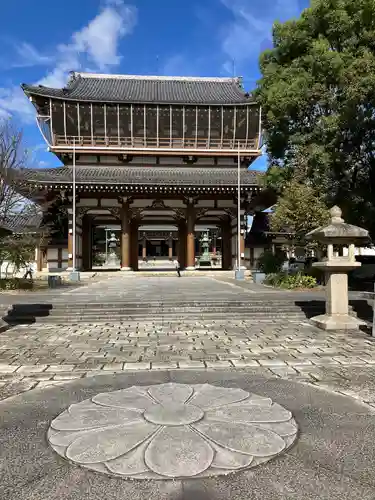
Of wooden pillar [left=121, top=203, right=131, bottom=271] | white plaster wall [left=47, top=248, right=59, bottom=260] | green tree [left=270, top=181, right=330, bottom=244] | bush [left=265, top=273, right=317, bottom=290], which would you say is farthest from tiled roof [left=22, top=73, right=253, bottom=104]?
bush [left=265, top=273, right=317, bottom=290]

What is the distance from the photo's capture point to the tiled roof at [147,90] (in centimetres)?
2625

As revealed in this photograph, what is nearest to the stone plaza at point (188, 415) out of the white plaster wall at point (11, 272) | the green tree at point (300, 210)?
the green tree at point (300, 210)

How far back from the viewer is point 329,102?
15.0m

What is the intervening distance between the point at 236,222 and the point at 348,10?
1327 centimetres

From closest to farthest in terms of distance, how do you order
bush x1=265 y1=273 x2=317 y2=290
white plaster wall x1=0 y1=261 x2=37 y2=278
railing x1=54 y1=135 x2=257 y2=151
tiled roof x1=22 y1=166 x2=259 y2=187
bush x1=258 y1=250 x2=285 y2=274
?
bush x1=265 y1=273 x2=317 y2=290 → white plaster wall x1=0 y1=261 x2=37 y2=278 → bush x1=258 y1=250 x2=285 y2=274 → tiled roof x1=22 y1=166 x2=259 y2=187 → railing x1=54 y1=135 x2=257 y2=151

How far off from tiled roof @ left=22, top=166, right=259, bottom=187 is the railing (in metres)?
1.43

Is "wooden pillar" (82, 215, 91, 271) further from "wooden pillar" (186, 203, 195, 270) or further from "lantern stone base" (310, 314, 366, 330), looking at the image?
"lantern stone base" (310, 314, 366, 330)

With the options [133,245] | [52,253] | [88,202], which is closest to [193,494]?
[88,202]

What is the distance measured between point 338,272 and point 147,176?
1737 cm

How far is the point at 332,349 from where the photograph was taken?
22.5ft

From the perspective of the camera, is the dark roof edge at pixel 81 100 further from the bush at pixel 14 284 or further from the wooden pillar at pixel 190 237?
the bush at pixel 14 284

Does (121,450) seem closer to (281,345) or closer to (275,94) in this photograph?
(281,345)

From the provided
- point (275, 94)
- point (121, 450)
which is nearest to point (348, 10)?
point (275, 94)

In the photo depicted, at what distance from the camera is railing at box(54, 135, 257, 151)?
2567cm
